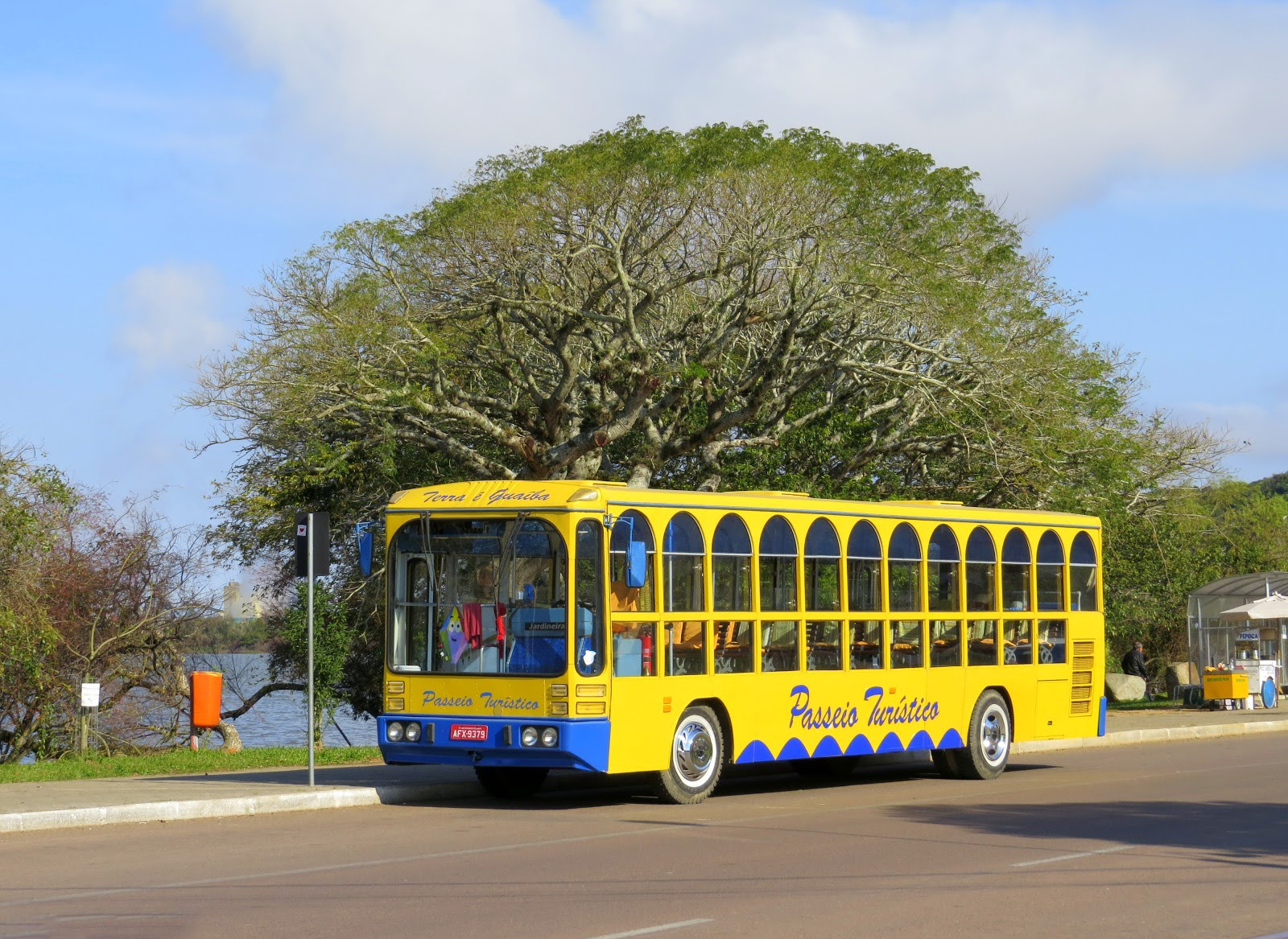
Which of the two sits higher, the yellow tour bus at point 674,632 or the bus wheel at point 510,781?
the yellow tour bus at point 674,632

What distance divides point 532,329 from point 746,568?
13.2 m

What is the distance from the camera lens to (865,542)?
17734 millimetres

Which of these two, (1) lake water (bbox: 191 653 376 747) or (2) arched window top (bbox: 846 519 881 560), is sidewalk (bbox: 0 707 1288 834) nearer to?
(2) arched window top (bbox: 846 519 881 560)

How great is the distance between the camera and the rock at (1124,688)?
37.4 meters

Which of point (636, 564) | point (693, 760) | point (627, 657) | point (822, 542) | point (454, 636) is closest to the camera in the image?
point (636, 564)

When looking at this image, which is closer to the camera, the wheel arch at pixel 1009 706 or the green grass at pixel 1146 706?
the wheel arch at pixel 1009 706

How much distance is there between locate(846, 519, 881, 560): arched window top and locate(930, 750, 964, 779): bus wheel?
9.65ft

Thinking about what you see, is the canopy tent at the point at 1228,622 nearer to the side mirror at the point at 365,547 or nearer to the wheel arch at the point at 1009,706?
the wheel arch at the point at 1009,706

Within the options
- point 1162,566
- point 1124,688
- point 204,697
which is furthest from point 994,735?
point 1162,566

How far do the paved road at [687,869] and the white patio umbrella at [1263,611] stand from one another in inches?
803

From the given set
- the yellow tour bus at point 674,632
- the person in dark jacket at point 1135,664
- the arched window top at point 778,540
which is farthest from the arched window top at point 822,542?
the person in dark jacket at point 1135,664

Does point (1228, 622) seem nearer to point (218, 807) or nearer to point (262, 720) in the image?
point (262, 720)

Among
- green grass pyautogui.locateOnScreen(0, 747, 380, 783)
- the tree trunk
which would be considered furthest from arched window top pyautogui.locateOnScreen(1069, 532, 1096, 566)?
the tree trunk

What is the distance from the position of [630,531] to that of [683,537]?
2.43ft
